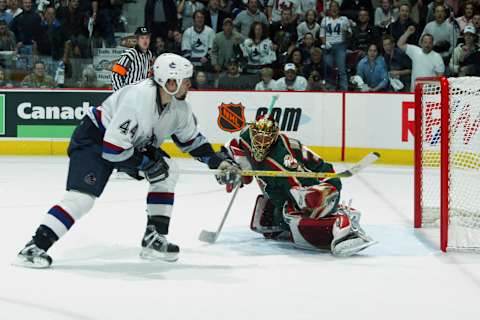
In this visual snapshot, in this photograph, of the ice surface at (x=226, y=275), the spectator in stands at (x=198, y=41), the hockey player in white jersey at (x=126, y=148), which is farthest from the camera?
the spectator in stands at (x=198, y=41)

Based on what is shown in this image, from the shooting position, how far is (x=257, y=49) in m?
9.42

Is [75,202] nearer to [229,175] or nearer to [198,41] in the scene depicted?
[229,175]

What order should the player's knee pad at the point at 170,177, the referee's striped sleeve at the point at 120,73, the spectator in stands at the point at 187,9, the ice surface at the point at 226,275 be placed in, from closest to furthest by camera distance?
the ice surface at the point at 226,275
the player's knee pad at the point at 170,177
the referee's striped sleeve at the point at 120,73
the spectator in stands at the point at 187,9

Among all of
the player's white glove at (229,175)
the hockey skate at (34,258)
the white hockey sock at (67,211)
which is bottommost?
the hockey skate at (34,258)

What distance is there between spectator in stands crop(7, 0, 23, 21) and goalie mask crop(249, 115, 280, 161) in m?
5.92

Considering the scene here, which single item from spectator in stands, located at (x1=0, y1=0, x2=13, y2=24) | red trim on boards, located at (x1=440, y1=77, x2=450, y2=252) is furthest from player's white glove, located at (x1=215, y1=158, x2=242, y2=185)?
spectator in stands, located at (x1=0, y1=0, x2=13, y2=24)

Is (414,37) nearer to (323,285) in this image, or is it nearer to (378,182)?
(378,182)

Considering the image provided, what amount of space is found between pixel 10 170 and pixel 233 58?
102 inches

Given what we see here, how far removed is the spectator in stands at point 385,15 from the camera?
9023 mm

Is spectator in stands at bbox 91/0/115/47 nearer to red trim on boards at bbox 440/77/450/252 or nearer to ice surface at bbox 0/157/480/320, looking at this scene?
ice surface at bbox 0/157/480/320

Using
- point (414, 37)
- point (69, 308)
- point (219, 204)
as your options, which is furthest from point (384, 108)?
point (69, 308)

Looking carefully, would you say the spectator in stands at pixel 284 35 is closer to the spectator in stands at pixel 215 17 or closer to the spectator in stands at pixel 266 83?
the spectator in stands at pixel 266 83

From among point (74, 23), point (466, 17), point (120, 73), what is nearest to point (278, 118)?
point (466, 17)

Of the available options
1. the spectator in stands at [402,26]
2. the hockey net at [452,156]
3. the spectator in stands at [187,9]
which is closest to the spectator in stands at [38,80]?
the spectator in stands at [187,9]
